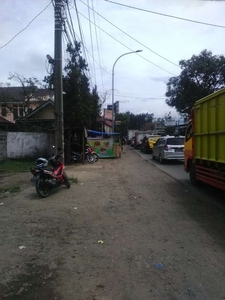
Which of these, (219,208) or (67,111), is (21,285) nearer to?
(219,208)

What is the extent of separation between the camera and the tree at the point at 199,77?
32531mm

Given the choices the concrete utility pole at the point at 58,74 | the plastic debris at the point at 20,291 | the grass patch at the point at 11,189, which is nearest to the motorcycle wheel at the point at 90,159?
the concrete utility pole at the point at 58,74

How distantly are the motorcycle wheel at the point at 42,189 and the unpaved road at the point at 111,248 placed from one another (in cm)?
22

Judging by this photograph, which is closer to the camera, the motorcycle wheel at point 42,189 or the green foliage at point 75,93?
the motorcycle wheel at point 42,189

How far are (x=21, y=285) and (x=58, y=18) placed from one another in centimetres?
1068

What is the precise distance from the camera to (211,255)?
180 inches

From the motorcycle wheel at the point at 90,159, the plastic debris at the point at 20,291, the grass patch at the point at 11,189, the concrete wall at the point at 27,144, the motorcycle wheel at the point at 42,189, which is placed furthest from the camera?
the concrete wall at the point at 27,144

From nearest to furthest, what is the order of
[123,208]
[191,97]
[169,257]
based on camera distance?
[169,257], [123,208], [191,97]

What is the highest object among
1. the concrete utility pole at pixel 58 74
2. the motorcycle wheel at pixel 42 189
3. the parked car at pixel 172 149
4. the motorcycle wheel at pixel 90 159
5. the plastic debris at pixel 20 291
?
the concrete utility pole at pixel 58 74

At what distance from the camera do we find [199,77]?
33.4 metres

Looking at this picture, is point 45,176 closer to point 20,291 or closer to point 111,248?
point 111,248

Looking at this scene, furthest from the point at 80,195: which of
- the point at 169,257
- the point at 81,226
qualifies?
the point at 169,257

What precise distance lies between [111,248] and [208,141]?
487 centimetres

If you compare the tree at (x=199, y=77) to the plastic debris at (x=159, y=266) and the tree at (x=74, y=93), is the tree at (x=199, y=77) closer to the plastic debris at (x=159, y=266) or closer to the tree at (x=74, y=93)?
the tree at (x=74, y=93)
